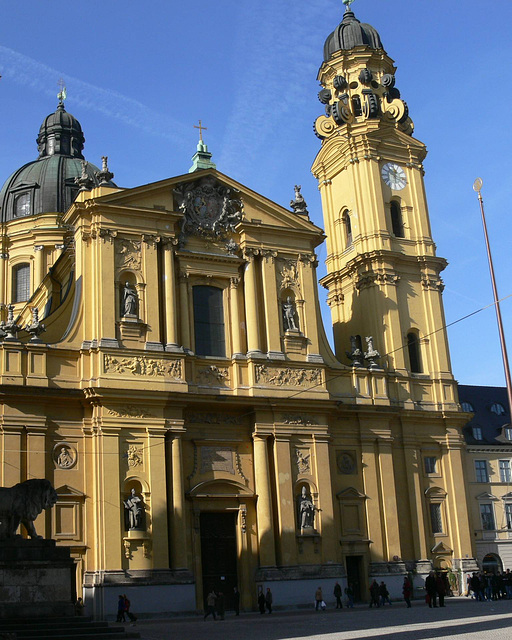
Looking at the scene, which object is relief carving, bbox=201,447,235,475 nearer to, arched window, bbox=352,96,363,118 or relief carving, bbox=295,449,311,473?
relief carving, bbox=295,449,311,473

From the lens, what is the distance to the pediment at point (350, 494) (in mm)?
35188

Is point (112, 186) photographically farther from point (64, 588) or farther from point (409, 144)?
point (64, 588)

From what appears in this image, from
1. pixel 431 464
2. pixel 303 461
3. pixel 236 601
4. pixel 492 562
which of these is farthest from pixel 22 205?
pixel 492 562

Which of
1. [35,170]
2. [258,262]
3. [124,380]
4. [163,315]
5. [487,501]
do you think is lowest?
[487,501]

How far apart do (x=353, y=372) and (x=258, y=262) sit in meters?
5.97

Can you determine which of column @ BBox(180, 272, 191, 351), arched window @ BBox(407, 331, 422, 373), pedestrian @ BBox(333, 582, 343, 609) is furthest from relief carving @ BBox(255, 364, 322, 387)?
pedestrian @ BBox(333, 582, 343, 609)

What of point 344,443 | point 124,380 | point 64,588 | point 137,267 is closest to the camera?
point 64,588

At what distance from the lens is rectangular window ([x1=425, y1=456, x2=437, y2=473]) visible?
3820 cm

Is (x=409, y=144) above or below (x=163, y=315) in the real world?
above

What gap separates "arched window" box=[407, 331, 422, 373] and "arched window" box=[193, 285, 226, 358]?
930 centimetres

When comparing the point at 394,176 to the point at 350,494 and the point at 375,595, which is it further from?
the point at 375,595

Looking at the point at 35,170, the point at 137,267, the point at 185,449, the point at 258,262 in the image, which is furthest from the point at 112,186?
the point at 35,170

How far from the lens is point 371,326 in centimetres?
3950

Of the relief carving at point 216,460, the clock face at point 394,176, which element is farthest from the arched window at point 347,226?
the relief carving at point 216,460
